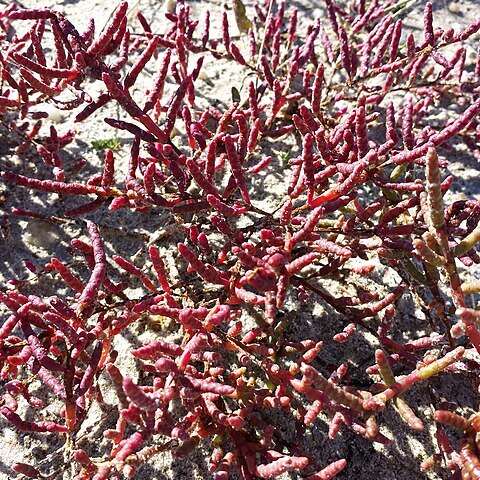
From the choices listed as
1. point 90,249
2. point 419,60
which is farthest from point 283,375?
point 419,60

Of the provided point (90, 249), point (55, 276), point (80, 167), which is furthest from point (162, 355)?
point (80, 167)

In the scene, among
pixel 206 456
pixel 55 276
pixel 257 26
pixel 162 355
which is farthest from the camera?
pixel 257 26

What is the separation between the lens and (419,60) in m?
2.88

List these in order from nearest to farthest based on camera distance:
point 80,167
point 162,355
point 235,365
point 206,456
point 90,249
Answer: point 162,355 < point 90,249 < point 206,456 < point 235,365 < point 80,167

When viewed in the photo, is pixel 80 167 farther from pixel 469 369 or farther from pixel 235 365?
pixel 469 369

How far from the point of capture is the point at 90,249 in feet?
6.35

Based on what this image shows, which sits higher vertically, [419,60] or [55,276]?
[419,60]

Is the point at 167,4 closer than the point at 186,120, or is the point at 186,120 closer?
the point at 186,120

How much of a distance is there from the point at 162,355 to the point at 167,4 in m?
3.28

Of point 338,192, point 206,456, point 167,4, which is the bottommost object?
point 206,456

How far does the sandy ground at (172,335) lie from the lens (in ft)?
6.85

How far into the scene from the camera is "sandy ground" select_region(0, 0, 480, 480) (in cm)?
209

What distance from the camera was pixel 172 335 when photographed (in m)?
2.38

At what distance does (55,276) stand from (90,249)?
777 millimetres
